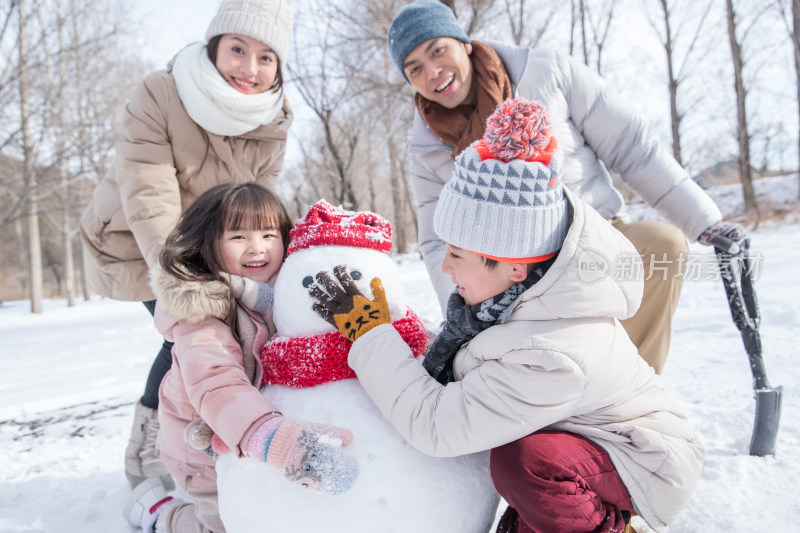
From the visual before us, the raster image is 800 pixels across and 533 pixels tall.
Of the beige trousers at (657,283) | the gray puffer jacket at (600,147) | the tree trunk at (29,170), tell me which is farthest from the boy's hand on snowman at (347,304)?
the tree trunk at (29,170)

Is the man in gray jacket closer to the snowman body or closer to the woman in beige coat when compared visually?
the woman in beige coat

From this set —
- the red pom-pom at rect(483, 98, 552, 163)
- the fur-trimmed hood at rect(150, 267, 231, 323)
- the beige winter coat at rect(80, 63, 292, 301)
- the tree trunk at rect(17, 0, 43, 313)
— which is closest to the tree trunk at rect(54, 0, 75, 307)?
the tree trunk at rect(17, 0, 43, 313)

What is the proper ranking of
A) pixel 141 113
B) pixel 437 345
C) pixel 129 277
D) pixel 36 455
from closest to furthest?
pixel 437 345
pixel 141 113
pixel 129 277
pixel 36 455

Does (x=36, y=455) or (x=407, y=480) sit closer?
(x=407, y=480)

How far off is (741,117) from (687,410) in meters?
11.6

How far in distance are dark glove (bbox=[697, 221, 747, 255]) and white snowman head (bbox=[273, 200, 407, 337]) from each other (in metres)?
1.26

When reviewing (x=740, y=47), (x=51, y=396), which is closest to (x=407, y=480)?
(x=51, y=396)

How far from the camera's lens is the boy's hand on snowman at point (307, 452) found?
105 centimetres

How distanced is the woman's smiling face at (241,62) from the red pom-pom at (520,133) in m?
1.22

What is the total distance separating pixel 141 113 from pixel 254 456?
1431 mm

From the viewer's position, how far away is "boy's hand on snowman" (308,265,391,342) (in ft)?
4.06

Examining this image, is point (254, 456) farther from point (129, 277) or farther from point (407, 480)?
point (129, 277)

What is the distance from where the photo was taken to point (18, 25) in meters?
5.60

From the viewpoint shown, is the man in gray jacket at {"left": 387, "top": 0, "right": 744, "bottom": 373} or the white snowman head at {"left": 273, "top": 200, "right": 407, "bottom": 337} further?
the man in gray jacket at {"left": 387, "top": 0, "right": 744, "bottom": 373}
